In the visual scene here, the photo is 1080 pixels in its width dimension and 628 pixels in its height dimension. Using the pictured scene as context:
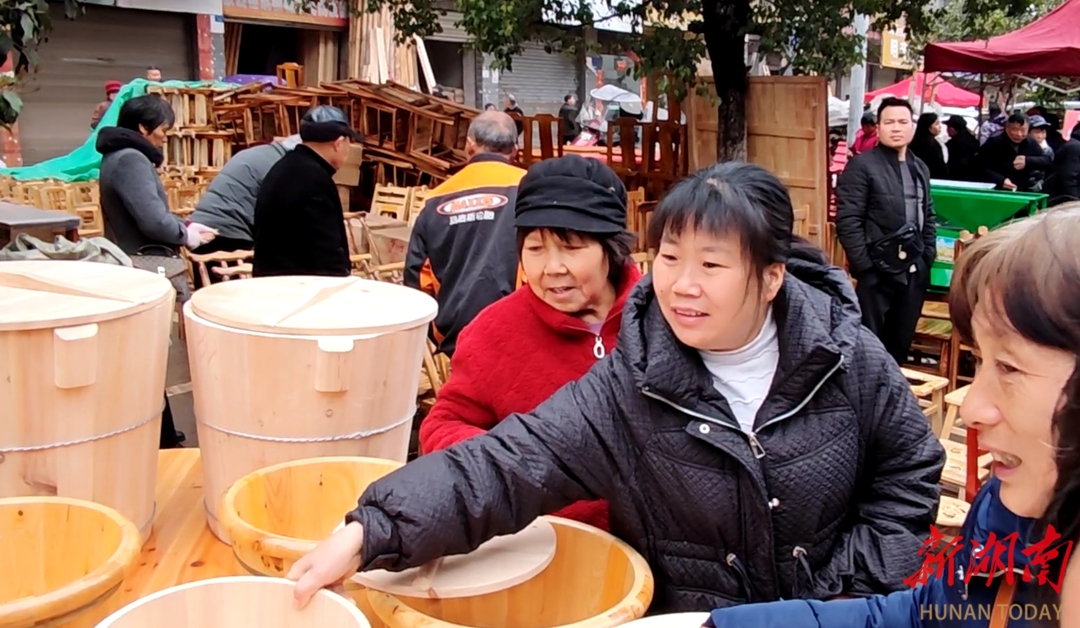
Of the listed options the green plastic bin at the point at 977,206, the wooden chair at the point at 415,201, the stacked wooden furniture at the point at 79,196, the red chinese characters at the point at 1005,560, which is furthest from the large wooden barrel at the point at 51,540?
the wooden chair at the point at 415,201

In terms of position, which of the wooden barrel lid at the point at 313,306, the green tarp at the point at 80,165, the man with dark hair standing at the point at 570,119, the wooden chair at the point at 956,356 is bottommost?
the wooden chair at the point at 956,356

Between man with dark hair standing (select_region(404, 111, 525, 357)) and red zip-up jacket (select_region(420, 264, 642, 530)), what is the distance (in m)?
1.55

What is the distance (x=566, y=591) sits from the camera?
5.01 feet

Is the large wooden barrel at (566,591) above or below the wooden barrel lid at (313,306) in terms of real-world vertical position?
below

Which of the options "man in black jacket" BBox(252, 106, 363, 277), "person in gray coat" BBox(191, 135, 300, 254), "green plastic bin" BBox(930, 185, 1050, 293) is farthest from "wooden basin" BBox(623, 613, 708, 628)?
"green plastic bin" BBox(930, 185, 1050, 293)

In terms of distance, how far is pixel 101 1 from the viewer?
436 inches

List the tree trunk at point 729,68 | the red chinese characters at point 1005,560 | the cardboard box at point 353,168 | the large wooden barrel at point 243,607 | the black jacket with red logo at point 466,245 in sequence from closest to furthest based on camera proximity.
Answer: the red chinese characters at point 1005,560
the large wooden barrel at point 243,607
the black jacket with red logo at point 466,245
the tree trunk at point 729,68
the cardboard box at point 353,168

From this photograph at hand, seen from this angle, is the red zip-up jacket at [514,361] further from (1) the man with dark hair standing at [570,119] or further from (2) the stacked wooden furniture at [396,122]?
(1) the man with dark hair standing at [570,119]

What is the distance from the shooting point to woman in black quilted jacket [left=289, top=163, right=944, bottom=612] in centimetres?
140

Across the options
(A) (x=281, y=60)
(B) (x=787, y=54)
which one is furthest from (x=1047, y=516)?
(A) (x=281, y=60)

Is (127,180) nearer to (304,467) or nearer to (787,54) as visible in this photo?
(304,467)

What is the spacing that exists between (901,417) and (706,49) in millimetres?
5517

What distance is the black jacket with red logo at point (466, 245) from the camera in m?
3.42

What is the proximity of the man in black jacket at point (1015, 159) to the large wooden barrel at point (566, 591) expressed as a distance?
29.5 ft
